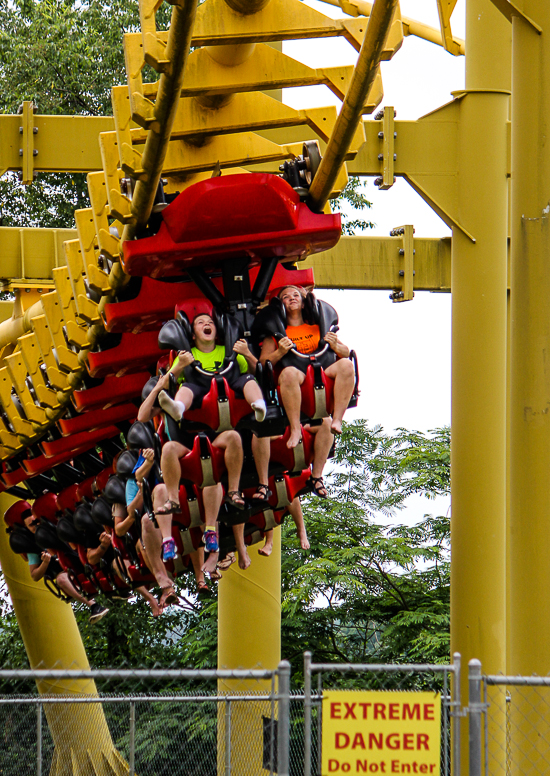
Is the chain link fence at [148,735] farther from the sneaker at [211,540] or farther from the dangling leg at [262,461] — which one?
the dangling leg at [262,461]

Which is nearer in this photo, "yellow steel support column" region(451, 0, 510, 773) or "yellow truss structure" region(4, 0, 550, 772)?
"yellow truss structure" region(4, 0, 550, 772)

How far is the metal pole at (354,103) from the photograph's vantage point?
418cm

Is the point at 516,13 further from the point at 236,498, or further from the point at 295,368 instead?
the point at 236,498

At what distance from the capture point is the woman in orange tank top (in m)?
5.51

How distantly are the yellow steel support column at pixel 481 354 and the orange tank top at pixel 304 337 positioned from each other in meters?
2.24

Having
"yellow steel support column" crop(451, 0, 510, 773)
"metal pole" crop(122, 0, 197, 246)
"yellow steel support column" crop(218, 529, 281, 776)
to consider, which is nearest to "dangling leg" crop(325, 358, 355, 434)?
"metal pole" crop(122, 0, 197, 246)

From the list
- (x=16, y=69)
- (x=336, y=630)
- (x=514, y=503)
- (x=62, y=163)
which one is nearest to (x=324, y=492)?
(x=514, y=503)

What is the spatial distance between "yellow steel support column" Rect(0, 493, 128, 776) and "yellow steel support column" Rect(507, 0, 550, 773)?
23.3 ft

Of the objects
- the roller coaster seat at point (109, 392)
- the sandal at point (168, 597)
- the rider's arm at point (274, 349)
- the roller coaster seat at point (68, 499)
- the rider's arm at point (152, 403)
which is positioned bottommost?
the sandal at point (168, 597)

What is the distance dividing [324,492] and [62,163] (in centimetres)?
323

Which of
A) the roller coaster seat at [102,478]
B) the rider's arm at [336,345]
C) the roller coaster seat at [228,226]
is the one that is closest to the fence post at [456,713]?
the rider's arm at [336,345]

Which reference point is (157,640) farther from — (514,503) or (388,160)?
(514,503)

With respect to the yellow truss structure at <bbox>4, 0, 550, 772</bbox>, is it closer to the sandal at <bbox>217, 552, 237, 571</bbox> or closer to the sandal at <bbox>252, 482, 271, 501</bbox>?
the sandal at <bbox>252, 482, 271, 501</bbox>

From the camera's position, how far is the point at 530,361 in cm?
520
